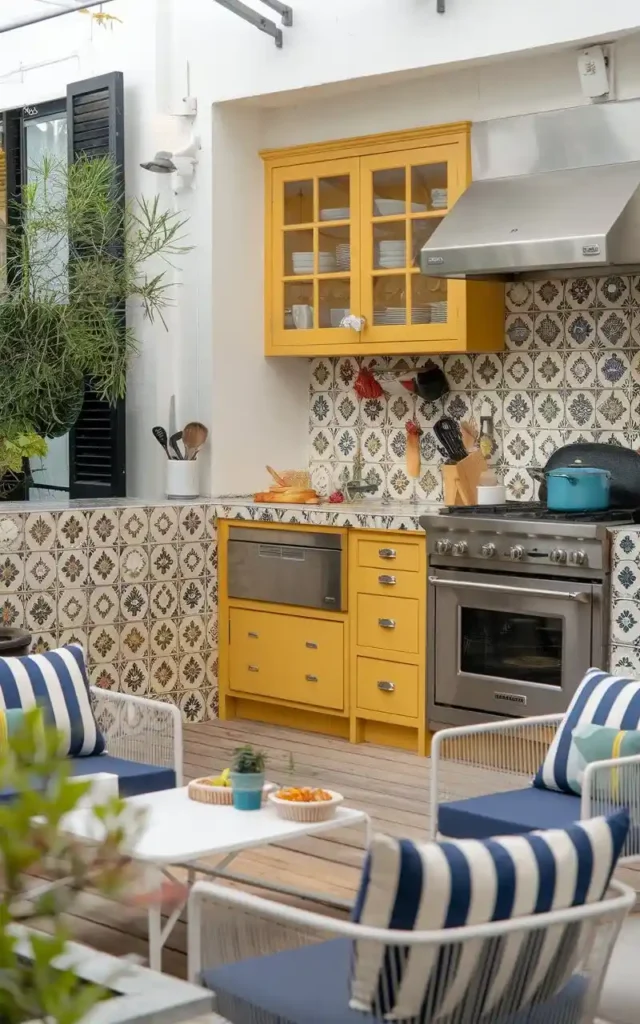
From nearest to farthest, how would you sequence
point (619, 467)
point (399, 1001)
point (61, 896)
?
point (61, 896), point (399, 1001), point (619, 467)

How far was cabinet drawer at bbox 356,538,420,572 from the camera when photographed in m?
6.13

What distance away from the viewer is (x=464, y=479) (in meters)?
6.47

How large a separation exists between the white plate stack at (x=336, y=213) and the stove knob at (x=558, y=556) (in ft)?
6.83

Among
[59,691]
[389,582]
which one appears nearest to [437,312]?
[389,582]

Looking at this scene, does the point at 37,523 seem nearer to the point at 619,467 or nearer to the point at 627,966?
the point at 619,467

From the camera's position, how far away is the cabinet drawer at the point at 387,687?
20.2ft

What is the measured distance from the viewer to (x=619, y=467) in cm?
604

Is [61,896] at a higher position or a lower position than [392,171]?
lower

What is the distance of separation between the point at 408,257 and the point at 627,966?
3.69 metres

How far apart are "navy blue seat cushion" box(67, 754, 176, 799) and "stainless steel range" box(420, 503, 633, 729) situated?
1.86 metres

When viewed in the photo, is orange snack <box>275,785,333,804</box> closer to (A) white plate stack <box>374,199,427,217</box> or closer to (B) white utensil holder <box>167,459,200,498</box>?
(B) white utensil holder <box>167,459,200,498</box>

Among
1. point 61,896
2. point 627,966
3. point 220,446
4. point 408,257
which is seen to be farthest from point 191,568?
point 61,896

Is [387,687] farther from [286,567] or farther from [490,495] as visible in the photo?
→ [490,495]

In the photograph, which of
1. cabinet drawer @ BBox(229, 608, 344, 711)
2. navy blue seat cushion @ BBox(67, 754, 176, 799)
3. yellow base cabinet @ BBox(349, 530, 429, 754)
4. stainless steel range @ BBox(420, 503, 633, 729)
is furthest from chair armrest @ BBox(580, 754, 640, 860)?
cabinet drawer @ BBox(229, 608, 344, 711)
